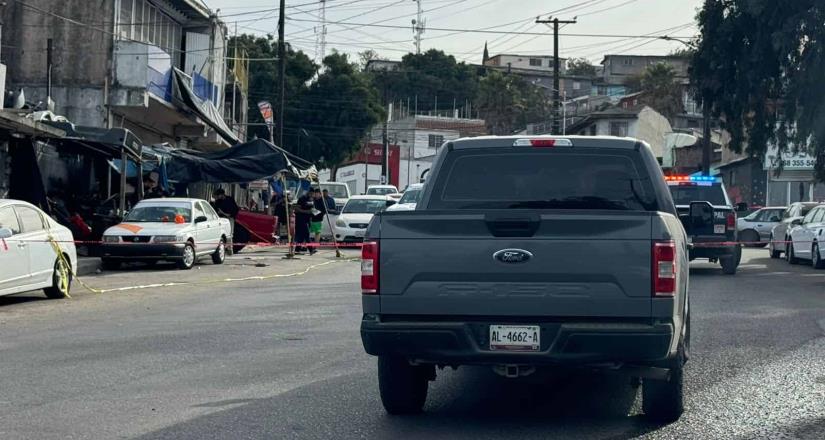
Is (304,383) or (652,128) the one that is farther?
(652,128)

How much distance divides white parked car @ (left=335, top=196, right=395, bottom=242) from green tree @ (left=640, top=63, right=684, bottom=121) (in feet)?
164

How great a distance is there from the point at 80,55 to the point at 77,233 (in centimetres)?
990

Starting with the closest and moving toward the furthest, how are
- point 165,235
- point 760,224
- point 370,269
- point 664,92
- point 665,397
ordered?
1. point 370,269
2. point 665,397
3. point 165,235
4. point 760,224
5. point 664,92

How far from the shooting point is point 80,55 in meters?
34.8

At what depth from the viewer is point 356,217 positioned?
34.5m

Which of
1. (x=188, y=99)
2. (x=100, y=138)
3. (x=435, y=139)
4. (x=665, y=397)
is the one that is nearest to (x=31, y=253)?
(x=100, y=138)

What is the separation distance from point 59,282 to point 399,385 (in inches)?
407

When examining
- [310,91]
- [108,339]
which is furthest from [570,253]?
[310,91]

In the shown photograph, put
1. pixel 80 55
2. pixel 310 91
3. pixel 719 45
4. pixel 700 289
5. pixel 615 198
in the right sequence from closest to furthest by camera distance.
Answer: pixel 615 198, pixel 700 289, pixel 719 45, pixel 80 55, pixel 310 91

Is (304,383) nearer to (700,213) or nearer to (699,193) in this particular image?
(700,213)

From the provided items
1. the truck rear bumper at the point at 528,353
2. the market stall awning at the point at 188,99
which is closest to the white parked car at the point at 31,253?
the truck rear bumper at the point at 528,353

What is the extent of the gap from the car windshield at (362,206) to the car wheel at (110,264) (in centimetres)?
1187

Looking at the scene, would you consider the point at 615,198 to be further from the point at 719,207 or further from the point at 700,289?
the point at 719,207

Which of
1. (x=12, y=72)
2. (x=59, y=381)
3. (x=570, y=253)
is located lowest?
(x=59, y=381)
